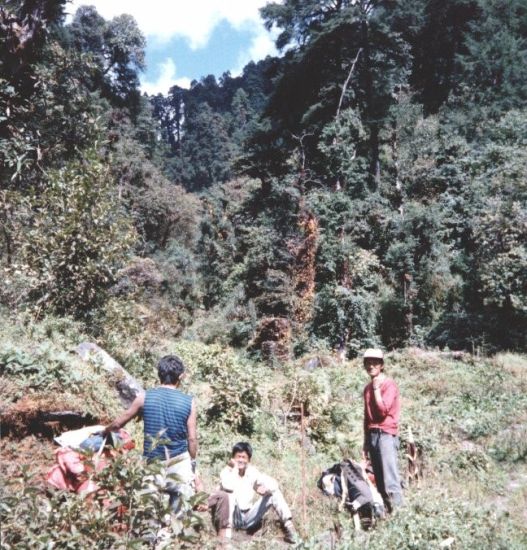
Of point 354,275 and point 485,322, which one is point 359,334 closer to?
point 354,275

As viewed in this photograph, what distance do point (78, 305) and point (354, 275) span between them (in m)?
12.6

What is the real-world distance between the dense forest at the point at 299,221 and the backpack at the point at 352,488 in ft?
1.11

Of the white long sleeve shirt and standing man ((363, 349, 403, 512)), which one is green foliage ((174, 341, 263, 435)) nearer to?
the white long sleeve shirt

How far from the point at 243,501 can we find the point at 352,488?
1.18 m

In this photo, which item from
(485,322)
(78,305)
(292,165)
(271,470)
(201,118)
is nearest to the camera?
(271,470)

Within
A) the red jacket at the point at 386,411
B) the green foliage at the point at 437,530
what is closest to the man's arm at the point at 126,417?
the green foliage at the point at 437,530

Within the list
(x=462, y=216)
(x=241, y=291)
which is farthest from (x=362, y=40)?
(x=241, y=291)

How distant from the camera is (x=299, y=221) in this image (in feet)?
68.4

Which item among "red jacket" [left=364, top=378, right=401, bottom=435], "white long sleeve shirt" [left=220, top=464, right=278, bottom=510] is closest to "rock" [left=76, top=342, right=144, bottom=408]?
"white long sleeve shirt" [left=220, top=464, right=278, bottom=510]

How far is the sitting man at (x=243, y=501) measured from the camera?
454 cm

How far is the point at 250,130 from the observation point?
2555 centimetres

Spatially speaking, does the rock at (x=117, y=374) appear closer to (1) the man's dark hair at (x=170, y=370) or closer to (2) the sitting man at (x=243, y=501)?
(2) the sitting man at (x=243, y=501)

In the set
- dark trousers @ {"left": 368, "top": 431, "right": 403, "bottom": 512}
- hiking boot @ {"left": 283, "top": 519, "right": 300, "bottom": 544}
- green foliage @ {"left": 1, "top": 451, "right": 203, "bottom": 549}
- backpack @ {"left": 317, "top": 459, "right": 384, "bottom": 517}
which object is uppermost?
green foliage @ {"left": 1, "top": 451, "right": 203, "bottom": 549}

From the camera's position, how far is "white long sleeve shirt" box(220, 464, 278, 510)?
188 inches
